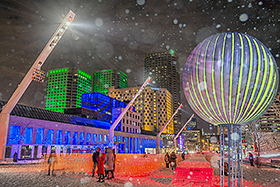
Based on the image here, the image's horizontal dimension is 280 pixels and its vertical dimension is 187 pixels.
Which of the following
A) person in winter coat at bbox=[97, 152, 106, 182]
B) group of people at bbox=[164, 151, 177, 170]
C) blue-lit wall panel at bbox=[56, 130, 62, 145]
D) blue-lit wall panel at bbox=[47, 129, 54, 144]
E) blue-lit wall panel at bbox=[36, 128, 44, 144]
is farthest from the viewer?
blue-lit wall panel at bbox=[56, 130, 62, 145]

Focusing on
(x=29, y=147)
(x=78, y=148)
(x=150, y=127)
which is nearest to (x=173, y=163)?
(x=29, y=147)

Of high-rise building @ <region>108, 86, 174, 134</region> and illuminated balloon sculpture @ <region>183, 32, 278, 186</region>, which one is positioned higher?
high-rise building @ <region>108, 86, 174, 134</region>

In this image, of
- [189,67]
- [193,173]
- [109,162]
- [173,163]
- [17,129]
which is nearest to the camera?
[189,67]

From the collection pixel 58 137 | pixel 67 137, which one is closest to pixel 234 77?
pixel 58 137

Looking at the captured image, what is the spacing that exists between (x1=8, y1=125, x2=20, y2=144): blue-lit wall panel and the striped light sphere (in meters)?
31.8

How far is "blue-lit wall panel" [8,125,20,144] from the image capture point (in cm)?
3092

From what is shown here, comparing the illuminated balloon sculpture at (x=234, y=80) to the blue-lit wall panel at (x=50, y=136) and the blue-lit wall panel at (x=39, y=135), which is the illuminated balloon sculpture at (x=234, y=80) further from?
the blue-lit wall panel at (x=50, y=136)

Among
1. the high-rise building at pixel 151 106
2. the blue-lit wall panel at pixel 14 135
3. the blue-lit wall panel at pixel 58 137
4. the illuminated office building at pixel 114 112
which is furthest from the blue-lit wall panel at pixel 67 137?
the high-rise building at pixel 151 106

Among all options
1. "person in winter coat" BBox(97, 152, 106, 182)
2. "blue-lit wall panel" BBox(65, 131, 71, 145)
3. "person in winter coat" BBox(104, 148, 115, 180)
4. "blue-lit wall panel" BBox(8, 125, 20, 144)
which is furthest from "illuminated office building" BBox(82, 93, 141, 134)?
"person in winter coat" BBox(104, 148, 115, 180)

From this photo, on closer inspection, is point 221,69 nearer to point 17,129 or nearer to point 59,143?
point 17,129

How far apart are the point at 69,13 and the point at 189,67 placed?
15449 mm

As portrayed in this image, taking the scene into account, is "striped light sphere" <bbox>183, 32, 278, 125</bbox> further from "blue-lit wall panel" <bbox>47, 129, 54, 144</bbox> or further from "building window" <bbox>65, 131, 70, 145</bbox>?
"building window" <bbox>65, 131, 70, 145</bbox>

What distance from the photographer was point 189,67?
6.32m

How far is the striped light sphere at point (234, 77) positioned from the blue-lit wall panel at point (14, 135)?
3184 cm
